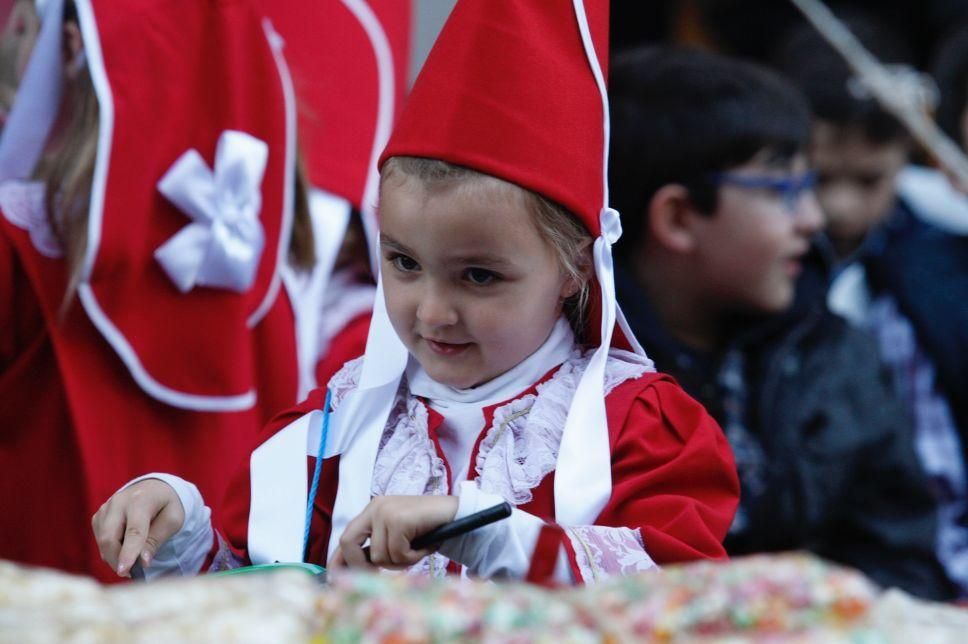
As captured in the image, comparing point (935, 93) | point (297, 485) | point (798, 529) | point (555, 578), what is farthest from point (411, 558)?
point (935, 93)

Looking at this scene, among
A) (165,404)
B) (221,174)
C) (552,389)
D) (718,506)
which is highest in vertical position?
(221,174)

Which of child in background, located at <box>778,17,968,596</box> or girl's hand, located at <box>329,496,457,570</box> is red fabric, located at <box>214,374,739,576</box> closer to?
girl's hand, located at <box>329,496,457,570</box>

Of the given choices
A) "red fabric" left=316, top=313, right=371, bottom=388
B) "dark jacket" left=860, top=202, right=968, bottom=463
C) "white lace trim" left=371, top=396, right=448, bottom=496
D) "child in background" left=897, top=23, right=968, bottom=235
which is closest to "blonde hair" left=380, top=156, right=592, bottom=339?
"white lace trim" left=371, top=396, right=448, bottom=496

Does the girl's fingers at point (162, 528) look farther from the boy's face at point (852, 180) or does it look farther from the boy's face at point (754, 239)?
the boy's face at point (852, 180)

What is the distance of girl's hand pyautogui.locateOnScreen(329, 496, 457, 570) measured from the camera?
4.35 ft

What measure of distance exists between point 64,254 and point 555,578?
1.05 meters

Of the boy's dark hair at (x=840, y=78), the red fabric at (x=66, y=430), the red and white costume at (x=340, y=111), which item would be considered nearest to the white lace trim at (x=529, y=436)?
the red fabric at (x=66, y=430)

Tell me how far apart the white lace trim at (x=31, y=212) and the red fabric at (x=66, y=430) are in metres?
0.01

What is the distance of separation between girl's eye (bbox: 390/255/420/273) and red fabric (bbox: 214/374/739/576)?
193 mm

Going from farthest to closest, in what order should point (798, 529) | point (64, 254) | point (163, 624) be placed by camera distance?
point (798, 529) < point (64, 254) < point (163, 624)

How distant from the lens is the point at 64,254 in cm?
204

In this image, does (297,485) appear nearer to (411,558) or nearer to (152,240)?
(411,558)

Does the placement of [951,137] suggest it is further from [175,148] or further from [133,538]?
[133,538]

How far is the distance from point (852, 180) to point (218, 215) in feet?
6.61
